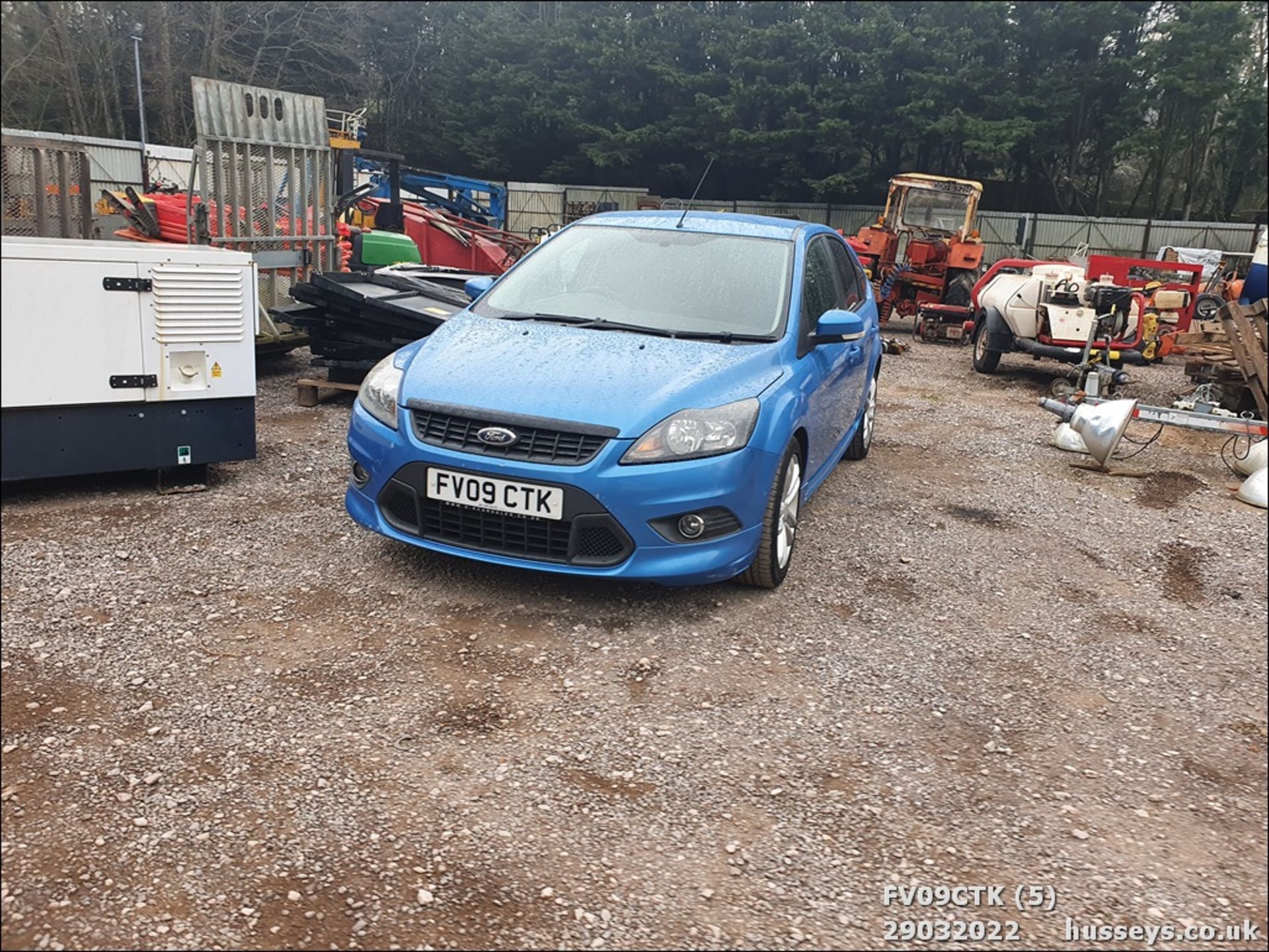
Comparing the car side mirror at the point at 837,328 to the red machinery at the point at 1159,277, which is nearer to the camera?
the car side mirror at the point at 837,328

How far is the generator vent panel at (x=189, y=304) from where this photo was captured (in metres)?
2.35

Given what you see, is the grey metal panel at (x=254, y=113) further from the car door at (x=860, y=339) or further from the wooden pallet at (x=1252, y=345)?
the wooden pallet at (x=1252, y=345)

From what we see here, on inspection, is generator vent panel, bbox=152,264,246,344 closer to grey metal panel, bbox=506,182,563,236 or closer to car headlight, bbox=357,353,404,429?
car headlight, bbox=357,353,404,429

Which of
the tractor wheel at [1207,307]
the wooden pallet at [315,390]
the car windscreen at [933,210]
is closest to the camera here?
Answer: the wooden pallet at [315,390]

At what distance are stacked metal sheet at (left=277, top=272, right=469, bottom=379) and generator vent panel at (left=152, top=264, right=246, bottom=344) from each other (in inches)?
156

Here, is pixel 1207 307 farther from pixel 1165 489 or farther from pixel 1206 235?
pixel 1206 235

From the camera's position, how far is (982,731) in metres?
2.95

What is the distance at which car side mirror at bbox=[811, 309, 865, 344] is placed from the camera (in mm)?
4301

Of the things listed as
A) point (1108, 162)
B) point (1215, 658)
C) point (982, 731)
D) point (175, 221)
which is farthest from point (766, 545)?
point (1108, 162)

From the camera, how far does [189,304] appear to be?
2.43 meters

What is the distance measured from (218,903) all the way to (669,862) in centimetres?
101

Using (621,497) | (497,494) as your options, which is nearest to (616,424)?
Answer: (621,497)

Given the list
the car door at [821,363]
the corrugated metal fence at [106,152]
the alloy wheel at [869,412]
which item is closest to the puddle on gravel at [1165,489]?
the alloy wheel at [869,412]

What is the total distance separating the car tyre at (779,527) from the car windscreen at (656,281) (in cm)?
61
